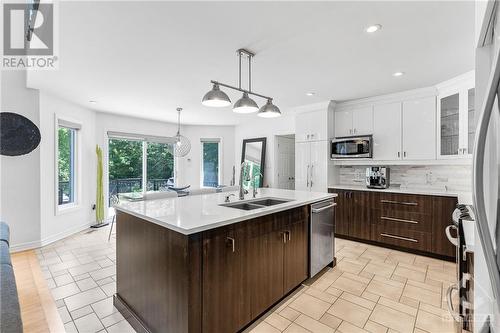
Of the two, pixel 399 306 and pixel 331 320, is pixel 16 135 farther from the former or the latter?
pixel 399 306

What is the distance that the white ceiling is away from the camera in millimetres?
1854

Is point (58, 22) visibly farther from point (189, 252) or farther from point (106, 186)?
point (106, 186)

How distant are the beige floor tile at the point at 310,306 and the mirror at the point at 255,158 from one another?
12.3ft

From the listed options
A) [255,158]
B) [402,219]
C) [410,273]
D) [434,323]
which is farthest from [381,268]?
[255,158]

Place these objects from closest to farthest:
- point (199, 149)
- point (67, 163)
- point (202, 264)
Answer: point (202, 264), point (67, 163), point (199, 149)

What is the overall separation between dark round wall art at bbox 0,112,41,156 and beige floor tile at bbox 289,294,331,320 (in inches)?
170

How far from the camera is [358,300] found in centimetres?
239

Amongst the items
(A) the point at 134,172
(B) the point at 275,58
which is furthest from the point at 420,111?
(A) the point at 134,172

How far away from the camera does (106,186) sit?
554 centimetres

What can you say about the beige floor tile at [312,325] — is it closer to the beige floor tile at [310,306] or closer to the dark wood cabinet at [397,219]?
the beige floor tile at [310,306]

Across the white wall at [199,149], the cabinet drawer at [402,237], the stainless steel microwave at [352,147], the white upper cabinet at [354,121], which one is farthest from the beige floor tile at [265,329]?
the white wall at [199,149]

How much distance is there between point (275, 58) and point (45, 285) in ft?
11.7

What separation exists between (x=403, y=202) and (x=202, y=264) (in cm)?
331

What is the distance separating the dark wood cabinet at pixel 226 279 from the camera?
163 centimetres
